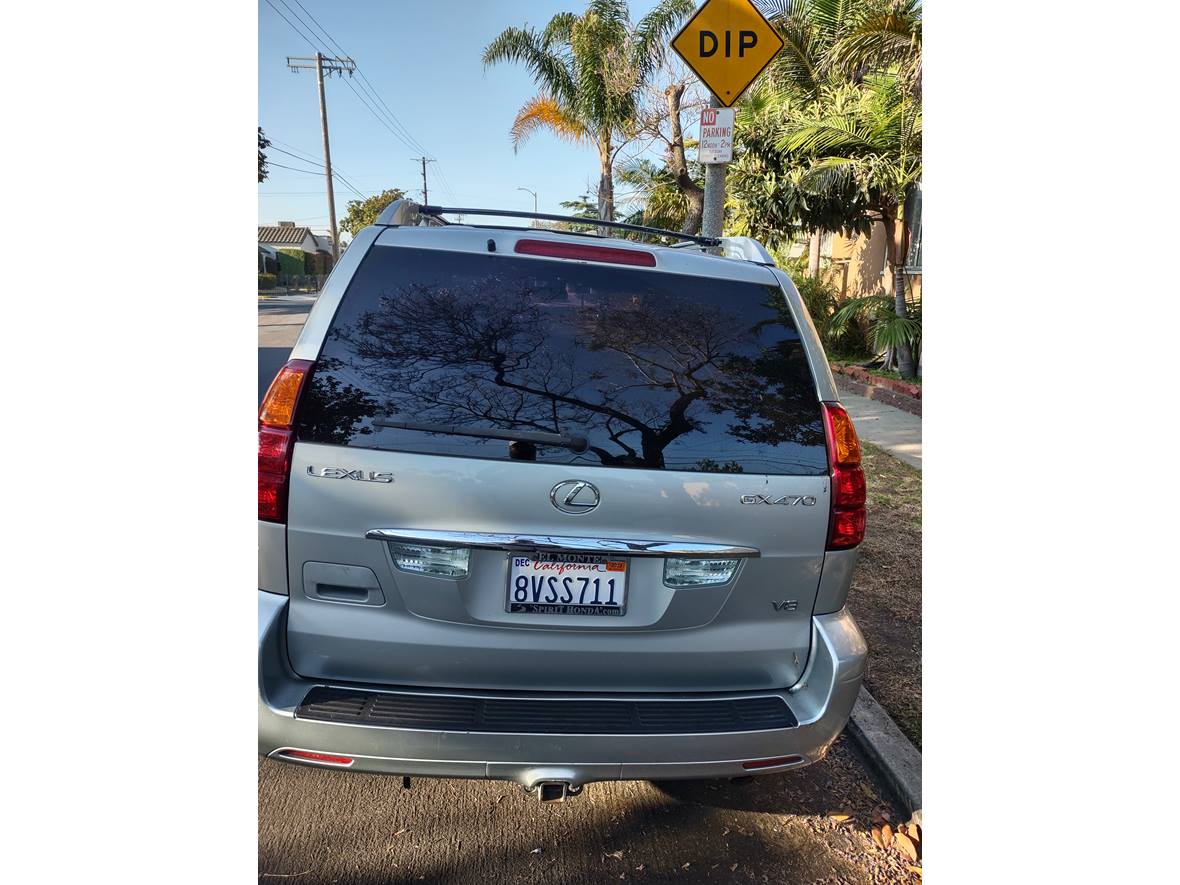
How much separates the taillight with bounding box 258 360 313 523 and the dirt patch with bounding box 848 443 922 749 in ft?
8.33

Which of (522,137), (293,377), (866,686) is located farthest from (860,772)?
(522,137)

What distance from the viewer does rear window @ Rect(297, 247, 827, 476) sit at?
2309 millimetres

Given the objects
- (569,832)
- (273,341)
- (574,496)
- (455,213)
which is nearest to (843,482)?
(574,496)

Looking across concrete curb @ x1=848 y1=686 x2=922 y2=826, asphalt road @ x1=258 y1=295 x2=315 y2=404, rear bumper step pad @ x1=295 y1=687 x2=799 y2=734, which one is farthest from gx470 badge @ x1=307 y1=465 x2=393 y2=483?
asphalt road @ x1=258 y1=295 x2=315 y2=404

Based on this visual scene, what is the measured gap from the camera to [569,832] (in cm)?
276

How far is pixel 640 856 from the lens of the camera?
105 inches

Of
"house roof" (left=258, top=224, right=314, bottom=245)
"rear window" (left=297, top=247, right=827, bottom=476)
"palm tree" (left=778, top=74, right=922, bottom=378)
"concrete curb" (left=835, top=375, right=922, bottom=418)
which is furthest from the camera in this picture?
"house roof" (left=258, top=224, right=314, bottom=245)

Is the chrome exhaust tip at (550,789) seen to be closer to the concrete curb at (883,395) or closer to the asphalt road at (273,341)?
the asphalt road at (273,341)

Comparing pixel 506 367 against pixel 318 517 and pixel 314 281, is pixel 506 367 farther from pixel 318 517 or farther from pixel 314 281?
pixel 314 281

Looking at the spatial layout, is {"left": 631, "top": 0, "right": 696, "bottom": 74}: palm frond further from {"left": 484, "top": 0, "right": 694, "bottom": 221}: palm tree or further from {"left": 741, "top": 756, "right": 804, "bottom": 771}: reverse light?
{"left": 741, "top": 756, "right": 804, "bottom": 771}: reverse light

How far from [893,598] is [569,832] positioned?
2.64 metres

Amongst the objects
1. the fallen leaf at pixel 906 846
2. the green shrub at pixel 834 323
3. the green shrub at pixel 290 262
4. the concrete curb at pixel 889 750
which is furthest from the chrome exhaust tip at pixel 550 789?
the green shrub at pixel 290 262

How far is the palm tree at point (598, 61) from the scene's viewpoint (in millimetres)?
19938

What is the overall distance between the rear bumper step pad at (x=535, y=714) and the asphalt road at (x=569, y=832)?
1.90ft
